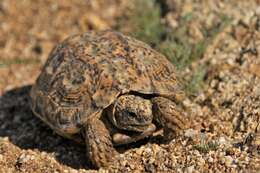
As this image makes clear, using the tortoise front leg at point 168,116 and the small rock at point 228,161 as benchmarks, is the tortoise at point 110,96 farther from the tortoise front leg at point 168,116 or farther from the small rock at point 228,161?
the small rock at point 228,161

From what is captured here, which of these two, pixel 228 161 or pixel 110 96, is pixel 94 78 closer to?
pixel 110 96

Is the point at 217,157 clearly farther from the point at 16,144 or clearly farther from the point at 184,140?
the point at 16,144

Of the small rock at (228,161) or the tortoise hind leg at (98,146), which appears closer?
the small rock at (228,161)

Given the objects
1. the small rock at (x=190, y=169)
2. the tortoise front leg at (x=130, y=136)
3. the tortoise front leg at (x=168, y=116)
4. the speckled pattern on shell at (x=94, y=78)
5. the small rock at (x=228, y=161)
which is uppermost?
the speckled pattern on shell at (x=94, y=78)

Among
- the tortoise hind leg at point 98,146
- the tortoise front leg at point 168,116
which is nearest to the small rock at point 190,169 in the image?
the tortoise front leg at point 168,116

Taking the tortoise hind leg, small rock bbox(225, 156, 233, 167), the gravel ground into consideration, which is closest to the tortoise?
the tortoise hind leg

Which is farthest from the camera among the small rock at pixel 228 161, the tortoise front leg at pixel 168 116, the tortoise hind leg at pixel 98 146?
the tortoise front leg at pixel 168 116

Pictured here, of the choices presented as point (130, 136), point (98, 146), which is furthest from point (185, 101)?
point (98, 146)

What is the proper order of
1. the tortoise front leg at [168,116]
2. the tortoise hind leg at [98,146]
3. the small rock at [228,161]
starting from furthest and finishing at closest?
the tortoise front leg at [168,116]
the tortoise hind leg at [98,146]
the small rock at [228,161]
